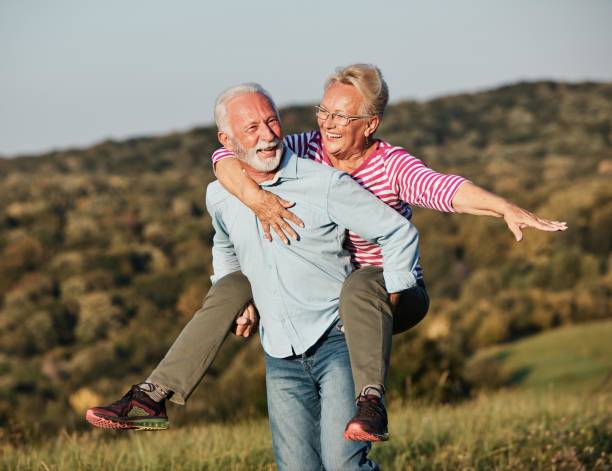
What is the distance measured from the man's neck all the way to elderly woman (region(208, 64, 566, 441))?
0.05 meters

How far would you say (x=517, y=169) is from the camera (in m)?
70.5

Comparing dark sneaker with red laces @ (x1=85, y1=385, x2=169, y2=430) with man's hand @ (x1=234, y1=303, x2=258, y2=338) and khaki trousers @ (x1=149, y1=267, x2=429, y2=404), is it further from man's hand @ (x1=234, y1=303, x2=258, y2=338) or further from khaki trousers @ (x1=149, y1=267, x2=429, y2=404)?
man's hand @ (x1=234, y1=303, x2=258, y2=338)

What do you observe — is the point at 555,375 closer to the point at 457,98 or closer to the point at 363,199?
the point at 363,199

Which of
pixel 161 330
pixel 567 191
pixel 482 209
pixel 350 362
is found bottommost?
pixel 161 330

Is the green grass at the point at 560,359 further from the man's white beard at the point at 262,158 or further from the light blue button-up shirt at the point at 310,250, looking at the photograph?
the man's white beard at the point at 262,158

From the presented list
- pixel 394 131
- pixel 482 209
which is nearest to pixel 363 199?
pixel 482 209

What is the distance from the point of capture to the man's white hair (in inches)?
172

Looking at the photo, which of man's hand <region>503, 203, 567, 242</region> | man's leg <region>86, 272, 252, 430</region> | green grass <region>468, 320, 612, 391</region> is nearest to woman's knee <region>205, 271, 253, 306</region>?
man's leg <region>86, 272, 252, 430</region>

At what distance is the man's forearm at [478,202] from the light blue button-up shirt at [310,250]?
30cm

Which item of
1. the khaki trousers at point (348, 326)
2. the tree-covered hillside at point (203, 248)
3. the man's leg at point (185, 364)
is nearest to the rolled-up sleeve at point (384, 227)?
the khaki trousers at point (348, 326)

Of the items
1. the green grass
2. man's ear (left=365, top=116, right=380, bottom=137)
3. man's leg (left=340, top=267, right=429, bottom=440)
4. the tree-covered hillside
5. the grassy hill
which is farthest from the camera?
the tree-covered hillside

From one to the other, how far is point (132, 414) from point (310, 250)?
3.36 ft

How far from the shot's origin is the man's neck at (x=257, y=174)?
14.5 ft

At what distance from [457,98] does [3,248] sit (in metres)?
43.8
